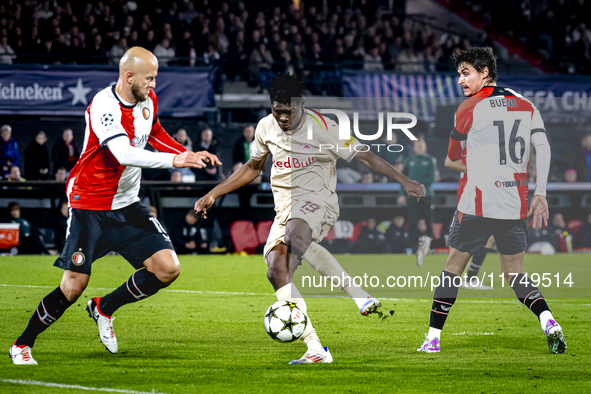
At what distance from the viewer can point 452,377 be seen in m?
4.81

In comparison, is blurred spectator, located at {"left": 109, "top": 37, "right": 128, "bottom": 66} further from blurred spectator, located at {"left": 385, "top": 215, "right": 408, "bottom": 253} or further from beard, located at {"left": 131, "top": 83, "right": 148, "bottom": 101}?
beard, located at {"left": 131, "top": 83, "right": 148, "bottom": 101}

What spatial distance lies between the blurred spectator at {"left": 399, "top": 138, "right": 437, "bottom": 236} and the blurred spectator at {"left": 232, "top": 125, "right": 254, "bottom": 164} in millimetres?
3828

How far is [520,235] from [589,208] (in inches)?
323

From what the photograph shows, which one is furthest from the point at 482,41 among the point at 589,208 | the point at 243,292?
the point at 243,292

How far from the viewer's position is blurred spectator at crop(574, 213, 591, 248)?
14530mm

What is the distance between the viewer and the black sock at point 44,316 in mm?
5082

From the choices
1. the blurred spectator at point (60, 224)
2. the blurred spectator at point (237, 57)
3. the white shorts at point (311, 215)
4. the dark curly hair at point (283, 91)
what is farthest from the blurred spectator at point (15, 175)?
the dark curly hair at point (283, 91)

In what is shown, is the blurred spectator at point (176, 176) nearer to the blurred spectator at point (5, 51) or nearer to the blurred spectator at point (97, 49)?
the blurred spectator at point (97, 49)

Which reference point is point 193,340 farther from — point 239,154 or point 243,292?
point 239,154

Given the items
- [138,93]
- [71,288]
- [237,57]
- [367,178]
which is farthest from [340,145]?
[237,57]

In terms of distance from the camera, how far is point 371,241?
1285cm

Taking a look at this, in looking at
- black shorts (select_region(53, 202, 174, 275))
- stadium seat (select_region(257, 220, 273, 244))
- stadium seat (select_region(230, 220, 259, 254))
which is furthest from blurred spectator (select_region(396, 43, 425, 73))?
black shorts (select_region(53, 202, 174, 275))

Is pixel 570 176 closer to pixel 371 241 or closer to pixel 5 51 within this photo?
pixel 371 241

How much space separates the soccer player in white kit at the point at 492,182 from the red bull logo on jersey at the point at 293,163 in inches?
48.3
